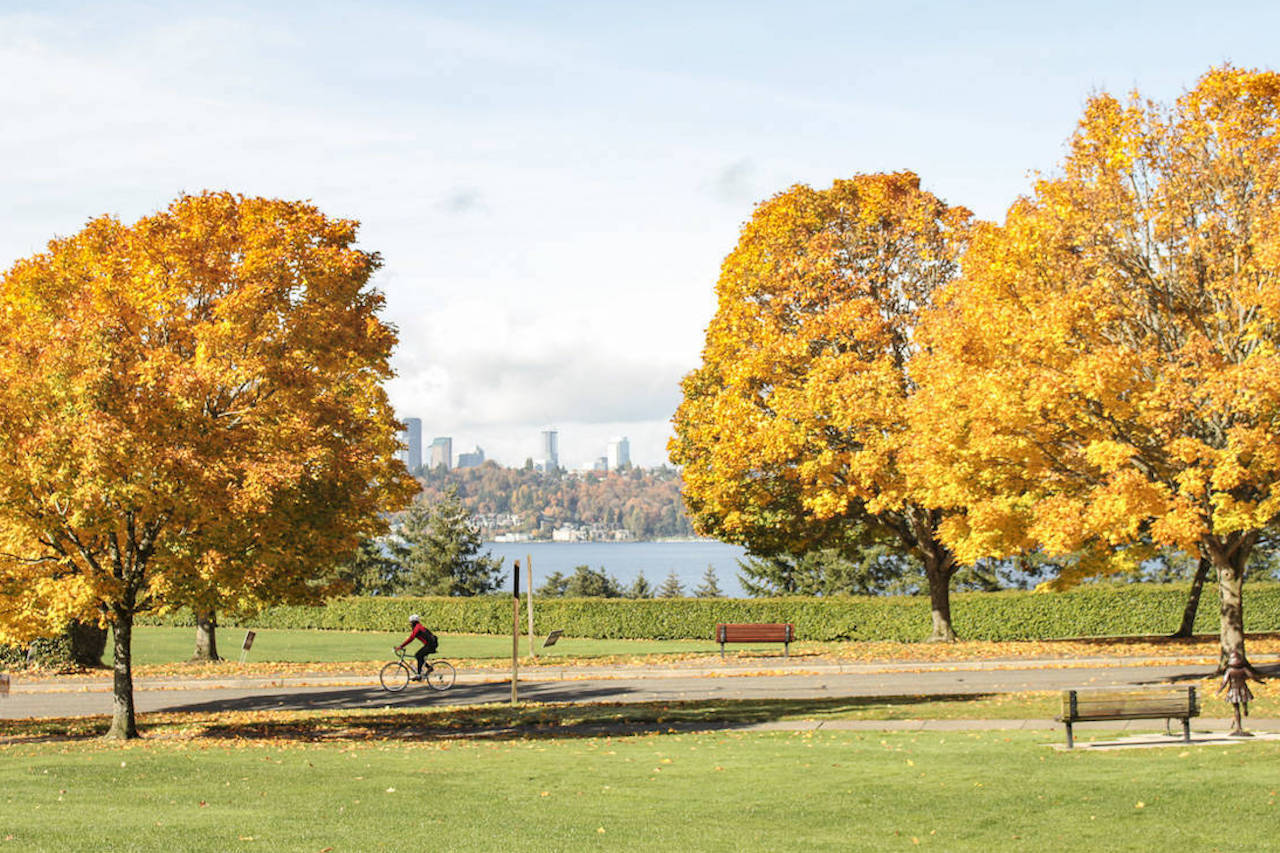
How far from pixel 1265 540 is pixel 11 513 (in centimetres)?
3541

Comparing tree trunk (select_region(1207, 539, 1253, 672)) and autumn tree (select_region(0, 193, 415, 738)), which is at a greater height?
autumn tree (select_region(0, 193, 415, 738))

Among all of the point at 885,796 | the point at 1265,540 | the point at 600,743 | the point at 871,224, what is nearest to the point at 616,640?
the point at 871,224

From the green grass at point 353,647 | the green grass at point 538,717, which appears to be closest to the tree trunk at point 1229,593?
the green grass at point 538,717

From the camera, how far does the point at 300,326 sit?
81.6 feet

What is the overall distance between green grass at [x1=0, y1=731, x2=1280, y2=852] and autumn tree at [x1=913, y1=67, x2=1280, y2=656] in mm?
6295

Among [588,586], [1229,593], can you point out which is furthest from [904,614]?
[588,586]

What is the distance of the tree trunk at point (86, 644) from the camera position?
31297mm

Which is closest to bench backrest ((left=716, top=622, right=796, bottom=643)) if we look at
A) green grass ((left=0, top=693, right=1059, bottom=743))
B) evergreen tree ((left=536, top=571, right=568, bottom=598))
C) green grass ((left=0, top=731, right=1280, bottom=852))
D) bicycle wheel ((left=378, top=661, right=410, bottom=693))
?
bicycle wheel ((left=378, top=661, right=410, bottom=693))

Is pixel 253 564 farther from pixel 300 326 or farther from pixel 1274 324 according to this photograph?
pixel 1274 324

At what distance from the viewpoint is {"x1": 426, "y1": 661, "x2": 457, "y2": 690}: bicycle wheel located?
27312 mm

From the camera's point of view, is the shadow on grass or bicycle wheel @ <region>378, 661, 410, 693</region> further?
bicycle wheel @ <region>378, 661, 410, 693</region>

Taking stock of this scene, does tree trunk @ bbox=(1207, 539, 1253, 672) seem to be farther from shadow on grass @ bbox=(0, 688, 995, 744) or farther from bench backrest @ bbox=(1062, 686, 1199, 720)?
bench backrest @ bbox=(1062, 686, 1199, 720)

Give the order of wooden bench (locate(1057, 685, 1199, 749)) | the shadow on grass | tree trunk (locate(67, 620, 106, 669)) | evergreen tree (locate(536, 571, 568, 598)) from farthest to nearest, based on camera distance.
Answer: evergreen tree (locate(536, 571, 568, 598)) < tree trunk (locate(67, 620, 106, 669)) < the shadow on grass < wooden bench (locate(1057, 685, 1199, 749))

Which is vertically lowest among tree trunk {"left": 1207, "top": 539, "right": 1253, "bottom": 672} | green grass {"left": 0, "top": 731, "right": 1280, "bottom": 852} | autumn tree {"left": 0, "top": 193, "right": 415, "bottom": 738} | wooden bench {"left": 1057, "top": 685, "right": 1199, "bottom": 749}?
green grass {"left": 0, "top": 731, "right": 1280, "bottom": 852}
